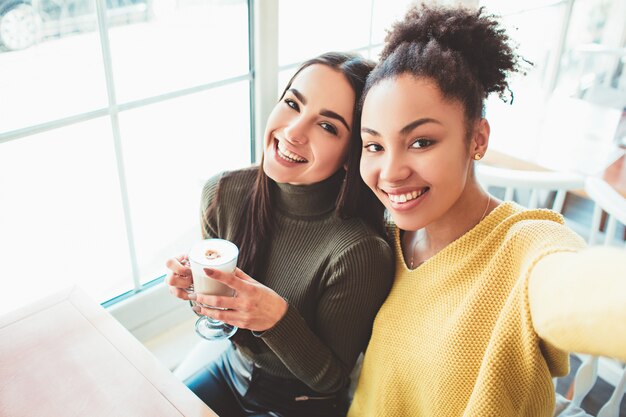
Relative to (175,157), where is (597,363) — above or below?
below

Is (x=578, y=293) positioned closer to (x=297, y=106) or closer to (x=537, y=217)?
(x=537, y=217)

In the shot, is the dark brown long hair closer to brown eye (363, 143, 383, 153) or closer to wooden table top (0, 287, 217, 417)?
brown eye (363, 143, 383, 153)

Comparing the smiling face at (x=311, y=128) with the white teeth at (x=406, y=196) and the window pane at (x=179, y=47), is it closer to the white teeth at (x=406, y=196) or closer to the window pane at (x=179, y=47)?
the white teeth at (x=406, y=196)

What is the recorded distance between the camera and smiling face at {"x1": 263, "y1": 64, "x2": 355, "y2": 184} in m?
1.10

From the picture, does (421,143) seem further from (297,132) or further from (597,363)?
(597,363)

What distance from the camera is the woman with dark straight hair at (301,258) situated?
43.3 inches

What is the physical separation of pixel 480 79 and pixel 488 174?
732 mm

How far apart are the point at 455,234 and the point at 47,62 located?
1.01 m

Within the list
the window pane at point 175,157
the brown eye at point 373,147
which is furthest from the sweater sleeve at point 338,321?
the window pane at point 175,157

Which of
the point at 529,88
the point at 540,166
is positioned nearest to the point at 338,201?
the point at 540,166

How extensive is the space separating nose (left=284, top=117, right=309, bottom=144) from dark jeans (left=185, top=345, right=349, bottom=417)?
0.59 m

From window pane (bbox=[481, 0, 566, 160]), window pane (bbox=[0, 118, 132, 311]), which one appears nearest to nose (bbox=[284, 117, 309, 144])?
window pane (bbox=[0, 118, 132, 311])

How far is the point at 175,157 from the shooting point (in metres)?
1.65

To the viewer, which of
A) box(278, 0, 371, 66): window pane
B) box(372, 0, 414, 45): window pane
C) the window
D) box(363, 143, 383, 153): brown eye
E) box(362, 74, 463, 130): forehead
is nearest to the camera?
box(362, 74, 463, 130): forehead
